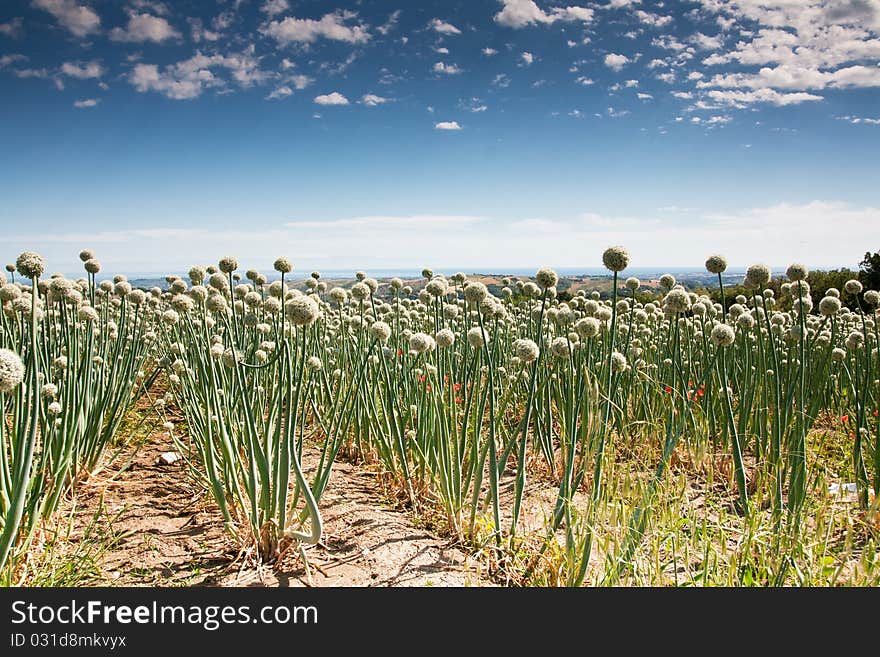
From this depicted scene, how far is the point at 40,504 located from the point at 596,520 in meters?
2.92

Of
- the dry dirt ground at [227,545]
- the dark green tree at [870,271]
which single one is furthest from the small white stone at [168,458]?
the dark green tree at [870,271]

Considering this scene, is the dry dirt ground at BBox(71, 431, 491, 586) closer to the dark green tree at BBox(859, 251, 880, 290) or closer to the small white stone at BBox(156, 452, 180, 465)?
the small white stone at BBox(156, 452, 180, 465)

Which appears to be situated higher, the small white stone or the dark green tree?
the dark green tree

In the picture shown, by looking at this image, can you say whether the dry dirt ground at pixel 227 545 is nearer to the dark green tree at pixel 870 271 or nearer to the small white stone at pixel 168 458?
the small white stone at pixel 168 458

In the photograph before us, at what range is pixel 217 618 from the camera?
215cm

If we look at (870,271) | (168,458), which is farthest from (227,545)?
(870,271)

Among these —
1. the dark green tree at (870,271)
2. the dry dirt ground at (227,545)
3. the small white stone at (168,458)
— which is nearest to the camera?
the dry dirt ground at (227,545)

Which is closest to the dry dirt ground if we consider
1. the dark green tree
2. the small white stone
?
the small white stone

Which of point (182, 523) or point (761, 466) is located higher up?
point (761, 466)

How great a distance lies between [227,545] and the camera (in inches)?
118

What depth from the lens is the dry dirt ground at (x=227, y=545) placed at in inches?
107

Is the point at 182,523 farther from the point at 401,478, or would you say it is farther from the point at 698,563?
the point at 698,563

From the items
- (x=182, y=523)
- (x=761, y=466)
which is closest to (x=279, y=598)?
(x=182, y=523)

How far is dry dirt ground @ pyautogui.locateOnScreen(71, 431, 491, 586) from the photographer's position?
272cm
